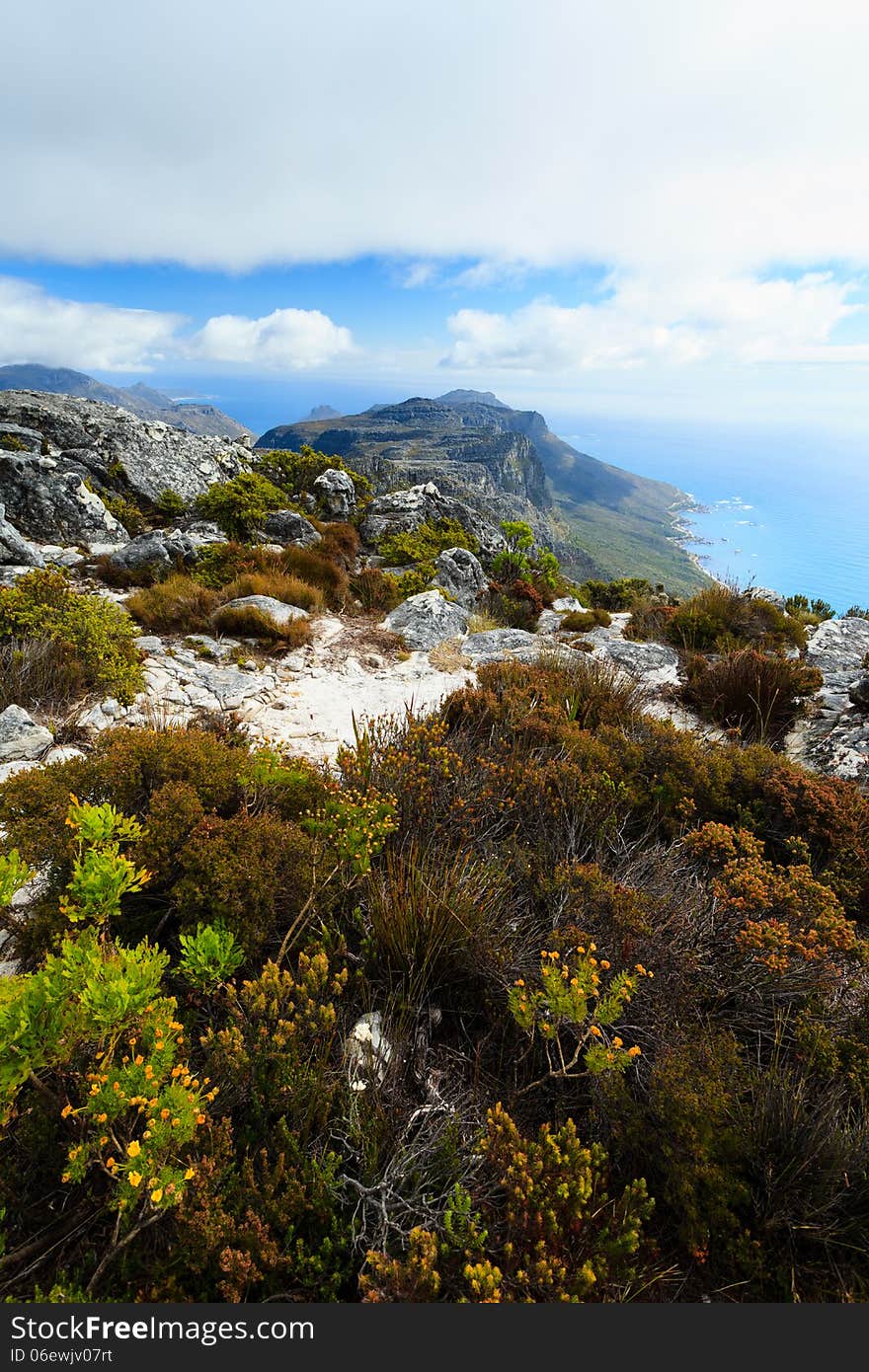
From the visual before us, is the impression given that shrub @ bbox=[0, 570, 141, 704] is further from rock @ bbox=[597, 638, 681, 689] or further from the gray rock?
the gray rock

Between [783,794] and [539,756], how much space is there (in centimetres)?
183

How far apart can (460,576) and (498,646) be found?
4.70m

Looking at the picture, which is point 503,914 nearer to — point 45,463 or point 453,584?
point 453,584

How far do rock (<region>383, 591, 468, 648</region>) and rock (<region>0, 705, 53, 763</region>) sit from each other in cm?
558

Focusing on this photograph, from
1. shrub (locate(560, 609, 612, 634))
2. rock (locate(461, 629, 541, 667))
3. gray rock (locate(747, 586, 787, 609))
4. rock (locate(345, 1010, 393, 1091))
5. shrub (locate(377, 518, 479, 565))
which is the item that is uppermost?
shrub (locate(377, 518, 479, 565))

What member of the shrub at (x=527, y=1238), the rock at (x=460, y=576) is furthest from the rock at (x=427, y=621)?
the shrub at (x=527, y=1238)

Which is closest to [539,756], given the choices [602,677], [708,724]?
[602,677]

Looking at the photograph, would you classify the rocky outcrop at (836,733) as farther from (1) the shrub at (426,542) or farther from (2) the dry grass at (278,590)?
(1) the shrub at (426,542)

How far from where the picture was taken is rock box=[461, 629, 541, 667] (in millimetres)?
8789

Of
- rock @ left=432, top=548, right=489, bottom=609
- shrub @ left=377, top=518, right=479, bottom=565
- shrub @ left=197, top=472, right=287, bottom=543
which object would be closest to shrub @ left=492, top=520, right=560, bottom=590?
shrub @ left=377, top=518, right=479, bottom=565

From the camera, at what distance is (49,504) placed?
1255 cm

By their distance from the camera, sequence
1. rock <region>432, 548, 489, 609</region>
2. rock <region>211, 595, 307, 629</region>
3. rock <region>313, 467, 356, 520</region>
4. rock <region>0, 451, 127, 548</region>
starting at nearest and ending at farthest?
rock <region>211, 595, 307, 629</region> < rock <region>0, 451, 127, 548</region> < rock <region>432, 548, 489, 609</region> < rock <region>313, 467, 356, 520</region>

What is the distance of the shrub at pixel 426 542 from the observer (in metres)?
14.3

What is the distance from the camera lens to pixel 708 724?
6.60 m
